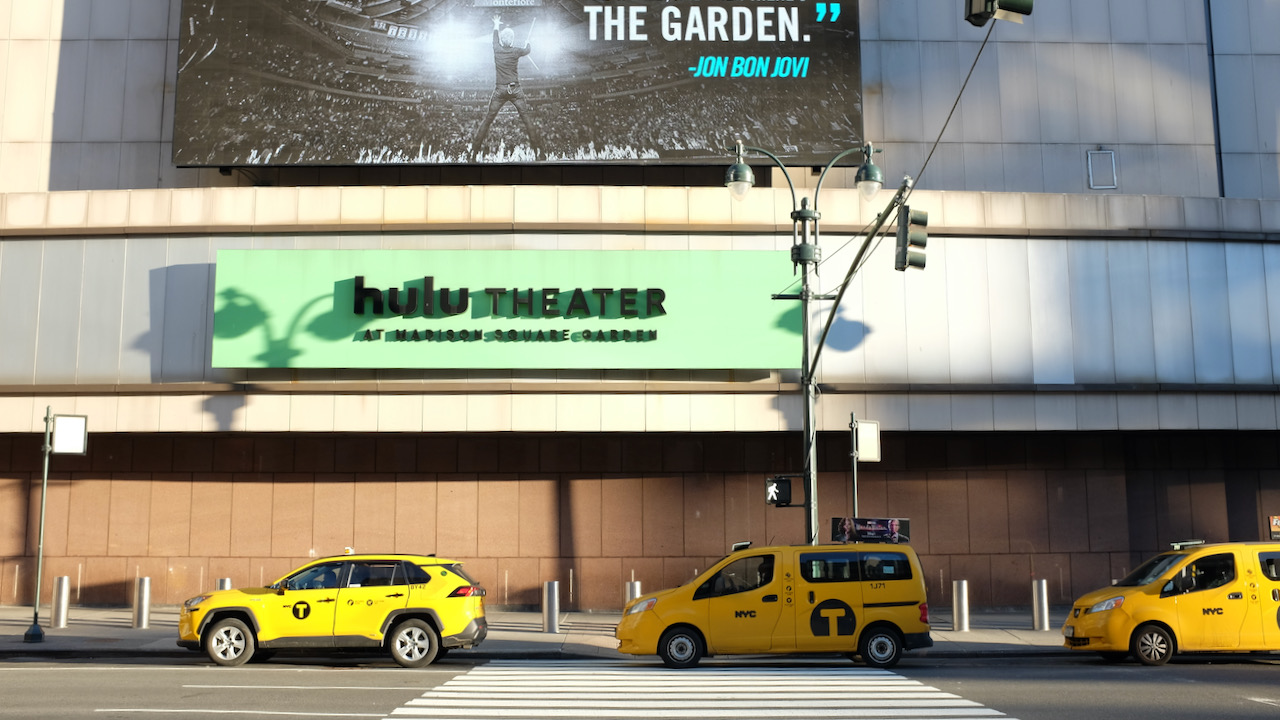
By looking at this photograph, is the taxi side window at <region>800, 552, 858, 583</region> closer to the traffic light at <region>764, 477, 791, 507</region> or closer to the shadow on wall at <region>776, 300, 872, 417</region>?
the traffic light at <region>764, 477, 791, 507</region>

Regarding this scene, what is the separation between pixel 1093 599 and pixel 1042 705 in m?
5.33

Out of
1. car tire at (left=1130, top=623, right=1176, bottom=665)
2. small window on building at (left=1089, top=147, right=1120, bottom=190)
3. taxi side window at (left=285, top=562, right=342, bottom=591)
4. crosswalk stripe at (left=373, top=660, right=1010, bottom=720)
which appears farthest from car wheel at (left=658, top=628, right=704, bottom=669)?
small window on building at (left=1089, top=147, right=1120, bottom=190)

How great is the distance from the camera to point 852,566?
15820 mm

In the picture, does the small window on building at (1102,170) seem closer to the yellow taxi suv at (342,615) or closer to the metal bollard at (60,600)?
the yellow taxi suv at (342,615)

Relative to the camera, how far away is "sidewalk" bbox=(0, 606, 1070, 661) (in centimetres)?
1717

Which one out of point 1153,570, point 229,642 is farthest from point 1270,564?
point 229,642

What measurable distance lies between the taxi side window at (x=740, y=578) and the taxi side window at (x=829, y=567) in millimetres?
522

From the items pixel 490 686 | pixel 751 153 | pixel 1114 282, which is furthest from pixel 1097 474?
pixel 490 686

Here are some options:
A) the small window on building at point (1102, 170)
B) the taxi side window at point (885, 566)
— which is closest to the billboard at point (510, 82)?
the small window on building at point (1102, 170)

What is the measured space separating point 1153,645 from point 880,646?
3.87m

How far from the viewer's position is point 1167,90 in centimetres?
2625

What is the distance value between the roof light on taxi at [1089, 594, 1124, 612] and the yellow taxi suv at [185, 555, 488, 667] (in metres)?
9.09

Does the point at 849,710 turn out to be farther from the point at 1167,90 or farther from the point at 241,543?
the point at 1167,90

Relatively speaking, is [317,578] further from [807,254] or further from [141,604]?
[807,254]
